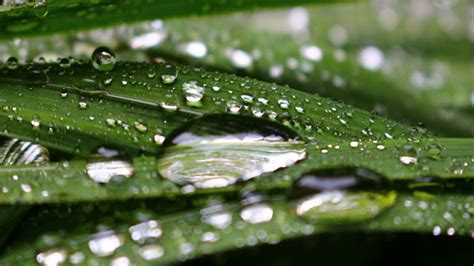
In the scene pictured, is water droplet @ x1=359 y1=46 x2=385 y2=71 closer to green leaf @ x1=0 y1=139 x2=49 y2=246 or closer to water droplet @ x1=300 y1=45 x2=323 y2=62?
water droplet @ x1=300 y1=45 x2=323 y2=62

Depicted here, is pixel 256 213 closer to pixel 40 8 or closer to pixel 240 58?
pixel 40 8

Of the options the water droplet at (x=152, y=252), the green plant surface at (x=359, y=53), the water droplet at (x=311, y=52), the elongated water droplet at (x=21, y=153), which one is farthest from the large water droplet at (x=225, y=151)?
the water droplet at (x=311, y=52)

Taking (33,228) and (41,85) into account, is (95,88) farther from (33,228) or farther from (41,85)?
(33,228)

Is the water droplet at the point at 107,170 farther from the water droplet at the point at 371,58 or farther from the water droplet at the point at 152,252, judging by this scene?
the water droplet at the point at 371,58

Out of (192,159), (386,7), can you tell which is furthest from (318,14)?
(192,159)

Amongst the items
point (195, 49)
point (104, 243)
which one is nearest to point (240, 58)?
point (195, 49)

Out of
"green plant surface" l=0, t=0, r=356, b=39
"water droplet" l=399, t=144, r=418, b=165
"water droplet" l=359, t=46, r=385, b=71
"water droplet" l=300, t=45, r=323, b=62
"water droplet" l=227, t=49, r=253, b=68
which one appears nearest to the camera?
"water droplet" l=399, t=144, r=418, b=165

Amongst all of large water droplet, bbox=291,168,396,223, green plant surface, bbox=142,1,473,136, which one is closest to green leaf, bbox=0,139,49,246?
large water droplet, bbox=291,168,396,223
